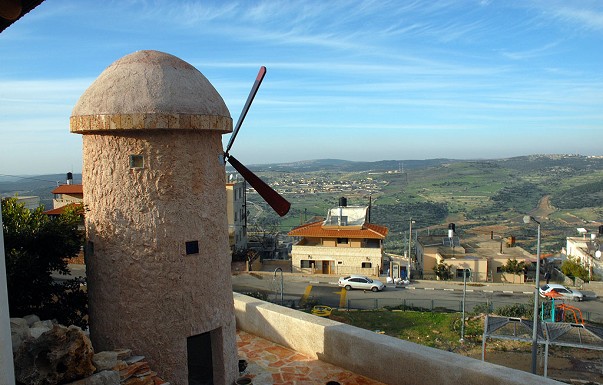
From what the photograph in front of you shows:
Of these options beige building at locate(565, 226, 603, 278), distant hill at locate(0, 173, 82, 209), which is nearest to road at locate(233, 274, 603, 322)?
beige building at locate(565, 226, 603, 278)

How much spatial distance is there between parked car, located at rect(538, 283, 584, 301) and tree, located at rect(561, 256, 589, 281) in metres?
5.79

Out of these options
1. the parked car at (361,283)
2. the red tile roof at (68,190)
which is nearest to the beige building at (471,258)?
the parked car at (361,283)

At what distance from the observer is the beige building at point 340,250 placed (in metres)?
43.9

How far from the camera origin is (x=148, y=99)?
694cm

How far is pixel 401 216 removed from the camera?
392 feet

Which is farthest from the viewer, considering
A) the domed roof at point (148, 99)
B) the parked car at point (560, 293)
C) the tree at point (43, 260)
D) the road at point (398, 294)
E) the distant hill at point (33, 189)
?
the parked car at point (560, 293)

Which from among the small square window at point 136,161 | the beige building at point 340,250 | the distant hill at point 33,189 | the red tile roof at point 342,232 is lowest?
the beige building at point 340,250

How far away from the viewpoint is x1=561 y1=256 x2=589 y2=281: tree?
4397 centimetres

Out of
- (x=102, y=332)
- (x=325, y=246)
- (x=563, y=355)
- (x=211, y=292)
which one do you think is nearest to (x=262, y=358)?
(x=211, y=292)

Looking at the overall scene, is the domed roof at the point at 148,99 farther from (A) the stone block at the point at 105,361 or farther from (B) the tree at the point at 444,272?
(B) the tree at the point at 444,272

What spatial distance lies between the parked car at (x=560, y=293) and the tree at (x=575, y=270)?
5.79 metres

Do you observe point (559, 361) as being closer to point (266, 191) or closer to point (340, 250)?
point (266, 191)

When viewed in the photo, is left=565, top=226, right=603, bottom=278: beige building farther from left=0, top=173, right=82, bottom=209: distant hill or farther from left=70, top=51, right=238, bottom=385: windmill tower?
left=70, top=51, right=238, bottom=385: windmill tower

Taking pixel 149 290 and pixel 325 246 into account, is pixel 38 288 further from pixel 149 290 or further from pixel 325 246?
pixel 325 246
